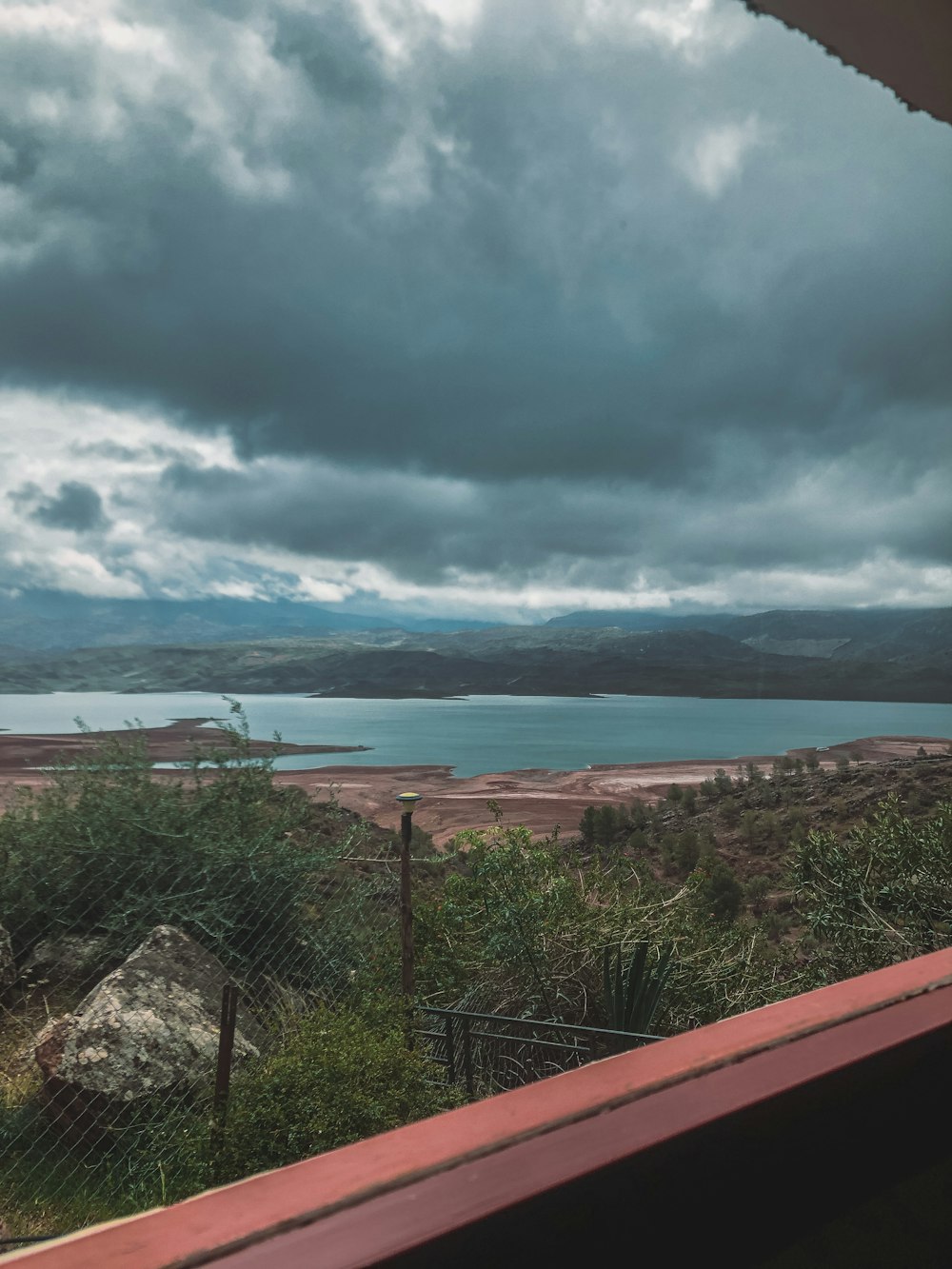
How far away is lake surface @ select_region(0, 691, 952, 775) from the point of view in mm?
66812

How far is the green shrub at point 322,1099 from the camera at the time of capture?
298 cm

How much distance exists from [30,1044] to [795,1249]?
528 centimetres

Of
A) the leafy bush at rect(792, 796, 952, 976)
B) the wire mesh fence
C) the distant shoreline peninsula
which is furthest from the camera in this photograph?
the leafy bush at rect(792, 796, 952, 976)

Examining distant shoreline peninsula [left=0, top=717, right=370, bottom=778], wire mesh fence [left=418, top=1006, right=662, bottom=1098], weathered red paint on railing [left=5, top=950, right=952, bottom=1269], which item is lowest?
wire mesh fence [left=418, top=1006, right=662, bottom=1098]

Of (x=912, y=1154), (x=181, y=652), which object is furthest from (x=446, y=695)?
(x=912, y=1154)

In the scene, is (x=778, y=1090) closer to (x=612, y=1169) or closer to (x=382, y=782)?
(x=612, y=1169)

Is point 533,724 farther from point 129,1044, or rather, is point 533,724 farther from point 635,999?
point 129,1044

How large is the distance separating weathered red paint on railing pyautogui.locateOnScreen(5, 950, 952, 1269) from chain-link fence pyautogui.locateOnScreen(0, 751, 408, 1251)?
306cm

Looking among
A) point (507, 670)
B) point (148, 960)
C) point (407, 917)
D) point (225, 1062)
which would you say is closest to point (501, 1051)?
point (407, 917)

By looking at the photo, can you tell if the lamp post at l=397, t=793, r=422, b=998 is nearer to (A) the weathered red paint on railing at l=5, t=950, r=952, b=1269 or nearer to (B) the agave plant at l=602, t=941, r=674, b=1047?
(B) the agave plant at l=602, t=941, r=674, b=1047

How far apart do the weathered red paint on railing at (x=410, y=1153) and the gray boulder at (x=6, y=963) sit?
5706 mm

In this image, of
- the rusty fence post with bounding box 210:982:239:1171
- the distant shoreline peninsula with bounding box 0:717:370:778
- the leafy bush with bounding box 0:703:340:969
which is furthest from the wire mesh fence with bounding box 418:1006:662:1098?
the distant shoreline peninsula with bounding box 0:717:370:778

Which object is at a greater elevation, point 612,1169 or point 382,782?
point 612,1169

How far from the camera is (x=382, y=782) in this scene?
44312 mm
